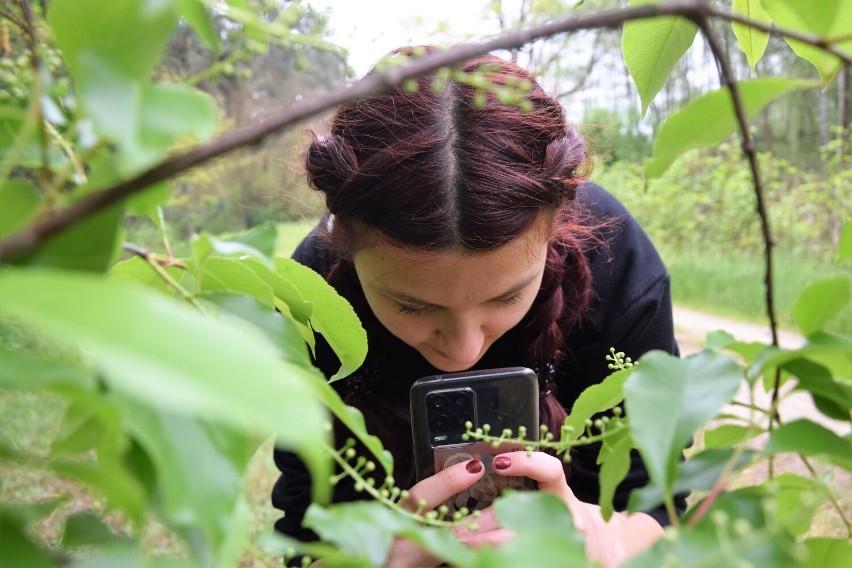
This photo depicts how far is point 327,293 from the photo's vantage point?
0.37 m

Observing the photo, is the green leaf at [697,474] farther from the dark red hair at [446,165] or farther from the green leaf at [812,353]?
the dark red hair at [446,165]

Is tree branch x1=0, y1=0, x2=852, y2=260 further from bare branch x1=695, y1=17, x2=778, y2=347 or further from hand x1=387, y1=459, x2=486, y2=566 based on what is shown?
hand x1=387, y1=459, x2=486, y2=566

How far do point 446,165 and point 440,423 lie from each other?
0.27 meters

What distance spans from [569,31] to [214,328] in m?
0.17

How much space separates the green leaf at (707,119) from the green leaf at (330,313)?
162 mm

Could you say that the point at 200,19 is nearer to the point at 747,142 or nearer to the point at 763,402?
the point at 747,142

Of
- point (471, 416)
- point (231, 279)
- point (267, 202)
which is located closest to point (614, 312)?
point (471, 416)

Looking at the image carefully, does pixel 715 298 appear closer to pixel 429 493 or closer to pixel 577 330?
pixel 577 330

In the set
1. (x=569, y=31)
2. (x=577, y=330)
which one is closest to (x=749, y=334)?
(x=577, y=330)

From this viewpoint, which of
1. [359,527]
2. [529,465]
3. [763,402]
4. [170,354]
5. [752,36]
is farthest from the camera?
[763,402]

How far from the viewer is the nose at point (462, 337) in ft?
2.66

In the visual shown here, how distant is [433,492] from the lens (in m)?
0.61

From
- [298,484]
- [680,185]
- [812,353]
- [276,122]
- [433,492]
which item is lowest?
[680,185]

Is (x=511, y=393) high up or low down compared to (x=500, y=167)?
down
